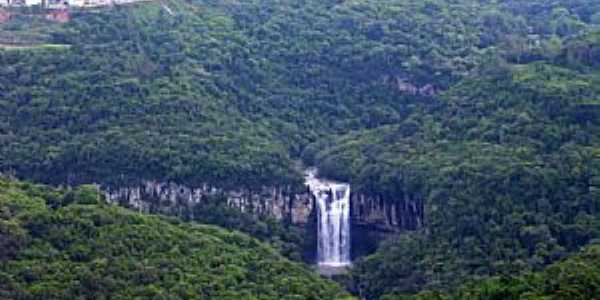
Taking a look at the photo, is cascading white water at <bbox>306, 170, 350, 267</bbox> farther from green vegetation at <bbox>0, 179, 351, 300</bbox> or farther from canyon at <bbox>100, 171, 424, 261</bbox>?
green vegetation at <bbox>0, 179, 351, 300</bbox>

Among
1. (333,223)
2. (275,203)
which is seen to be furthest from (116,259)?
(333,223)

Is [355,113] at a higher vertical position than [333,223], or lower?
higher

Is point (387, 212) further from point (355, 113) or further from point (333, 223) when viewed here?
point (355, 113)

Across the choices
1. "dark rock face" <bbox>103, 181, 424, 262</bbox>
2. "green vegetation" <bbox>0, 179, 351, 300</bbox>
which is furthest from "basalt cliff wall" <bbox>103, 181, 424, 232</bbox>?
"green vegetation" <bbox>0, 179, 351, 300</bbox>

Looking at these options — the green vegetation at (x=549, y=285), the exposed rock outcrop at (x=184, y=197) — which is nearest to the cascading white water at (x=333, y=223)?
the exposed rock outcrop at (x=184, y=197)

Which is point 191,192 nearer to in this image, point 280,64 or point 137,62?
point 137,62

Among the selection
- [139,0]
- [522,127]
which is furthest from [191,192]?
[139,0]

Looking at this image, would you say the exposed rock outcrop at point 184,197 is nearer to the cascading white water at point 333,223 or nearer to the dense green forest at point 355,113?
the dense green forest at point 355,113
